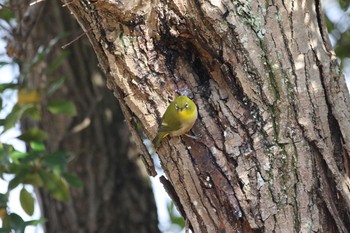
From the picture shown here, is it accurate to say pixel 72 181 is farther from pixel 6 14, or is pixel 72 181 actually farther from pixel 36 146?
pixel 6 14

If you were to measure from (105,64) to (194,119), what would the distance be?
0.32 meters

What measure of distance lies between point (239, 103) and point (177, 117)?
0.24m

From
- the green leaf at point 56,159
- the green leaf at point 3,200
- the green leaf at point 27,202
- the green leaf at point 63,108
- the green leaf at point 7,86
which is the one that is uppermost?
the green leaf at point 7,86

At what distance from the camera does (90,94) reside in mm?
4039

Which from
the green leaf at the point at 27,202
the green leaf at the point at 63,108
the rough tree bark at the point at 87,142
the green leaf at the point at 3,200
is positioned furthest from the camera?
the rough tree bark at the point at 87,142

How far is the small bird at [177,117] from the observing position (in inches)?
82.2

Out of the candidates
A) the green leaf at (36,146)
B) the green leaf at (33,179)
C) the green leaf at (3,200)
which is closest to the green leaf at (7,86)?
the green leaf at (36,146)

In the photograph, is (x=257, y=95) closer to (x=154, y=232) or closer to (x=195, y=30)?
(x=195, y=30)

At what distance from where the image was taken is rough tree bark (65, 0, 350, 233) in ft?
6.98

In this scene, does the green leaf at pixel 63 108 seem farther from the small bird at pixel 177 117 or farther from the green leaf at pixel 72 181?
the small bird at pixel 177 117

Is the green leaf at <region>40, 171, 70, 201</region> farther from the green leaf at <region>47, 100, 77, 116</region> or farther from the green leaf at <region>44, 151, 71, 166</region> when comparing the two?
the green leaf at <region>47, 100, 77, 116</region>

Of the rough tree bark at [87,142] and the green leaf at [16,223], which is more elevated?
the rough tree bark at [87,142]

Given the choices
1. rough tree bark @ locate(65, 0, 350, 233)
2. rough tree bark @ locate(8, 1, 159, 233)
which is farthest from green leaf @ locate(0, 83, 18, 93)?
rough tree bark @ locate(65, 0, 350, 233)

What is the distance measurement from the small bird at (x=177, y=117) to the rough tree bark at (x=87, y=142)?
1572mm
